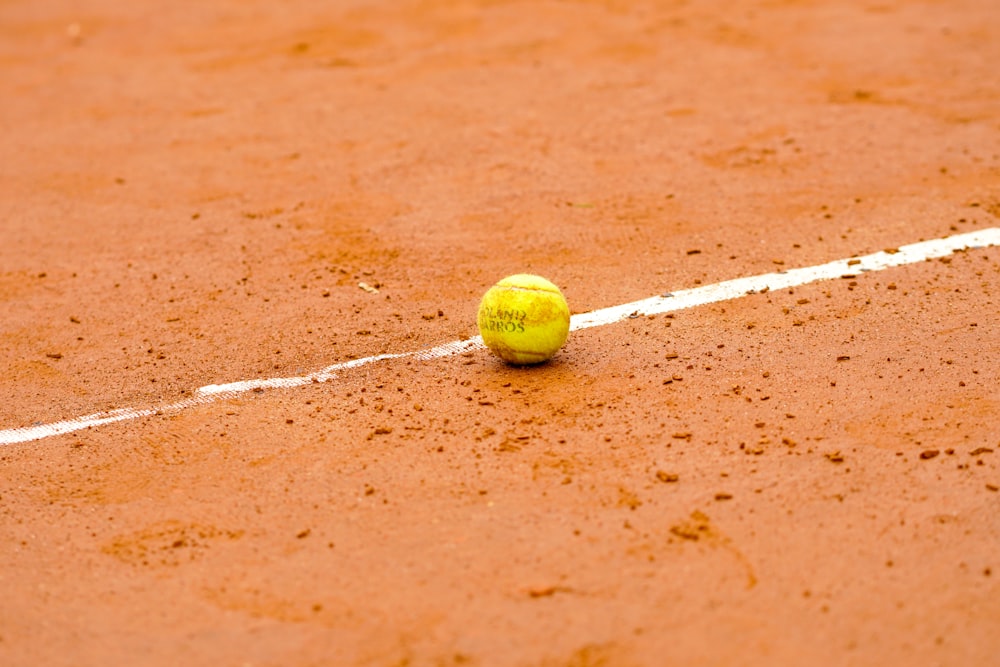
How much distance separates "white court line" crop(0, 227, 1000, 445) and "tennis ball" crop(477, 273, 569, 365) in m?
0.43

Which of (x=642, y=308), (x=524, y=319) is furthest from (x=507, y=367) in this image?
(x=642, y=308)

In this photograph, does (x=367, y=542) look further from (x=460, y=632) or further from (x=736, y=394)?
(x=736, y=394)

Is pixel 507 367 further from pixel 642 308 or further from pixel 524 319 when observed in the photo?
pixel 642 308

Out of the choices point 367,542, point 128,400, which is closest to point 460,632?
point 367,542

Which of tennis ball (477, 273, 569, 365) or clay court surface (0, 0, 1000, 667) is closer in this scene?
clay court surface (0, 0, 1000, 667)

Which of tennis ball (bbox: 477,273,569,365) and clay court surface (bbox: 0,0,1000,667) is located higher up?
tennis ball (bbox: 477,273,569,365)

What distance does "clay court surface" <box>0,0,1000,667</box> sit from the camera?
12.0 ft

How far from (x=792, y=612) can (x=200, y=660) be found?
69.3 inches

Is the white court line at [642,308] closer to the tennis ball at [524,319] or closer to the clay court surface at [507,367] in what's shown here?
the clay court surface at [507,367]

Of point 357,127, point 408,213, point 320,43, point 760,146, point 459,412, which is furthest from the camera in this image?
point 320,43

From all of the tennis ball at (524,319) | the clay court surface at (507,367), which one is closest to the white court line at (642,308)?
the clay court surface at (507,367)

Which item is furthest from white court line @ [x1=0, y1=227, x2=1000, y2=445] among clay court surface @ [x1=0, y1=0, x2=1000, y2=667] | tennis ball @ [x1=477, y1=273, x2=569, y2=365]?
tennis ball @ [x1=477, y1=273, x2=569, y2=365]

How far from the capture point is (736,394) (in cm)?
485

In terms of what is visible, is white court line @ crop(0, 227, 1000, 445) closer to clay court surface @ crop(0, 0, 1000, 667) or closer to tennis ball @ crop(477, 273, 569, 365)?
clay court surface @ crop(0, 0, 1000, 667)
